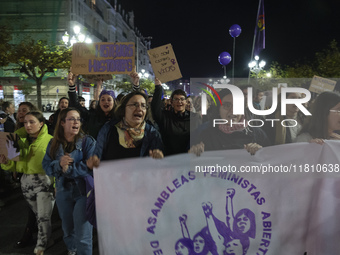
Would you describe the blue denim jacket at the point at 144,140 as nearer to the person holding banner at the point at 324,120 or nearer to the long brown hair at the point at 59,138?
the long brown hair at the point at 59,138

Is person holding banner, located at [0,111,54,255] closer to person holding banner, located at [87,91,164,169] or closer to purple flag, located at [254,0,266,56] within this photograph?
person holding banner, located at [87,91,164,169]

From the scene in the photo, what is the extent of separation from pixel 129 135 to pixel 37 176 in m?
1.37

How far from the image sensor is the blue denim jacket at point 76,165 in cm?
310

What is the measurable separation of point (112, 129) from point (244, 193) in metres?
1.34

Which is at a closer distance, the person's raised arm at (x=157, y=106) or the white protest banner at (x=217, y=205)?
the white protest banner at (x=217, y=205)

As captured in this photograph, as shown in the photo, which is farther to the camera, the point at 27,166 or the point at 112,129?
the point at 27,166

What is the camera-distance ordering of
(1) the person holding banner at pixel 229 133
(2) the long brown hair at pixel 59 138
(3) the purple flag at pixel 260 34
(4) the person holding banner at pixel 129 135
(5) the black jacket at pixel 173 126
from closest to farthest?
(4) the person holding banner at pixel 129 135
(1) the person holding banner at pixel 229 133
(2) the long brown hair at pixel 59 138
(5) the black jacket at pixel 173 126
(3) the purple flag at pixel 260 34

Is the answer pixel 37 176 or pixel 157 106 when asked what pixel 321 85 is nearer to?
pixel 157 106

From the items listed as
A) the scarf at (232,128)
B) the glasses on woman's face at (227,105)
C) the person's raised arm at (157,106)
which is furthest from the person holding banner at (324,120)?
the person's raised arm at (157,106)

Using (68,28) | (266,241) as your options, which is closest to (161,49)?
(266,241)

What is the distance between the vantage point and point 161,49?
4.60 m

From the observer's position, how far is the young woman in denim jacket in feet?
10.2

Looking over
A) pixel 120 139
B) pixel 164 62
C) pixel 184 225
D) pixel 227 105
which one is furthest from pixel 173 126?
pixel 184 225

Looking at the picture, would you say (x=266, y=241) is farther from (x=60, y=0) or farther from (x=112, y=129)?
(x=60, y=0)
